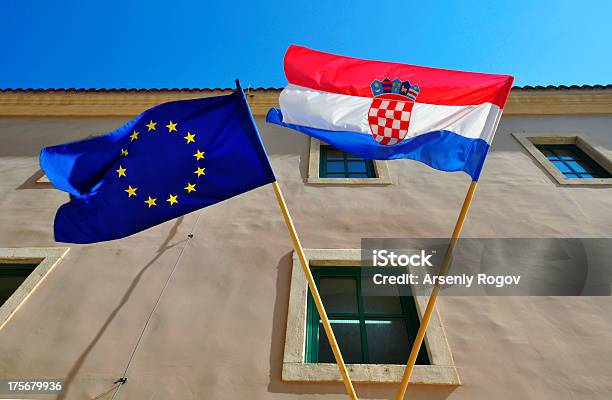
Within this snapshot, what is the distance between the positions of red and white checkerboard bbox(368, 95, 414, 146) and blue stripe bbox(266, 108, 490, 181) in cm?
7

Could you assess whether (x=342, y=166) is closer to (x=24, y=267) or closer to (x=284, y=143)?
(x=284, y=143)

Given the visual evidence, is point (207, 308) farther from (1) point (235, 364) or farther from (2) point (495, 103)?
(2) point (495, 103)

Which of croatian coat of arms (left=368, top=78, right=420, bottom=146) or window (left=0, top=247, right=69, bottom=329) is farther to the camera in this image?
Answer: window (left=0, top=247, right=69, bottom=329)

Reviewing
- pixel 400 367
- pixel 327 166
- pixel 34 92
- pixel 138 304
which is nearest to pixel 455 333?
pixel 400 367

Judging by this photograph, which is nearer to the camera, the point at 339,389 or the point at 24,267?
the point at 339,389

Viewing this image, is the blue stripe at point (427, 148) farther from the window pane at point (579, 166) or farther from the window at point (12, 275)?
the window pane at point (579, 166)

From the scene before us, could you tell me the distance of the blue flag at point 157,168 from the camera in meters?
3.94

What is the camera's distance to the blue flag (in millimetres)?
3943

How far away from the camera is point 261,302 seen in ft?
15.8

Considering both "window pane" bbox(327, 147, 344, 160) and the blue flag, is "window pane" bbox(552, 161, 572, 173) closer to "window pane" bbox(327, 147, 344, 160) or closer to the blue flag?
"window pane" bbox(327, 147, 344, 160)

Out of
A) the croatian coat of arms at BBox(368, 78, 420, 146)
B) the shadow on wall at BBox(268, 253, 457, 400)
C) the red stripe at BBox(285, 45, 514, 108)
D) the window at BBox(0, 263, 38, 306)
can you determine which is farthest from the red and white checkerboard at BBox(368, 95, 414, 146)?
the window at BBox(0, 263, 38, 306)

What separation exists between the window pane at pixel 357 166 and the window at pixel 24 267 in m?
4.86

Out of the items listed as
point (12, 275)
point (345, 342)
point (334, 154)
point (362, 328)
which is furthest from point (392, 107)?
point (12, 275)

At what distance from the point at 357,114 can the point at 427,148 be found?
2.67ft
